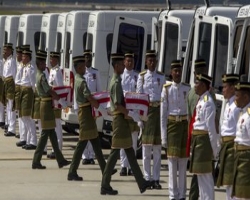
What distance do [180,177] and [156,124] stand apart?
1.81 metres

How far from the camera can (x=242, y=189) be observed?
12.2 m

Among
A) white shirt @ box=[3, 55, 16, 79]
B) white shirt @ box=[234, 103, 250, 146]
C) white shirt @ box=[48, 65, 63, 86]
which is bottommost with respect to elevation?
white shirt @ box=[3, 55, 16, 79]

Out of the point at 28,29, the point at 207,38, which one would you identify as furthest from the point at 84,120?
the point at 28,29

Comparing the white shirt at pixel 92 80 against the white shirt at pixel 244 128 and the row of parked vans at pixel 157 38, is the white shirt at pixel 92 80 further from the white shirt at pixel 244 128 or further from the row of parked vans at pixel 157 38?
the white shirt at pixel 244 128

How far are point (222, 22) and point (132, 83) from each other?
1.87 m

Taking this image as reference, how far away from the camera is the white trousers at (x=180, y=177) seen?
15.1 metres

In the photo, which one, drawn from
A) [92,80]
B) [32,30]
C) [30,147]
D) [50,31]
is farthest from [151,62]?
[32,30]

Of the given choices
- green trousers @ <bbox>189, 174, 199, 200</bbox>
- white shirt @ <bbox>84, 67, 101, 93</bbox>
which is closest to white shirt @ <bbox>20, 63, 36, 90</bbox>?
white shirt @ <bbox>84, 67, 101, 93</bbox>

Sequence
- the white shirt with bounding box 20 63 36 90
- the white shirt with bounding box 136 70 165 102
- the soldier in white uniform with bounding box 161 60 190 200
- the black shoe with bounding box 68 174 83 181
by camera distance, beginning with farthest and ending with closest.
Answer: the white shirt with bounding box 20 63 36 90
the black shoe with bounding box 68 174 83 181
the white shirt with bounding box 136 70 165 102
the soldier in white uniform with bounding box 161 60 190 200

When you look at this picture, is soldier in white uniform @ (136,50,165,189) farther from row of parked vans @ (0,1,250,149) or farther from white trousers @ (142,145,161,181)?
row of parked vans @ (0,1,250,149)

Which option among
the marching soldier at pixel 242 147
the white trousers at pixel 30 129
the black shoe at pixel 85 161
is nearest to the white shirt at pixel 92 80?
the black shoe at pixel 85 161

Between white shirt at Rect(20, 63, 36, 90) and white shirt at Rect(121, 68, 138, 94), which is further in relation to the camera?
white shirt at Rect(20, 63, 36, 90)

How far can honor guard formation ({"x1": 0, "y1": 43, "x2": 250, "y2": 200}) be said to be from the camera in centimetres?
1302

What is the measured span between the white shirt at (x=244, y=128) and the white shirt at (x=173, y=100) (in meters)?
2.95
